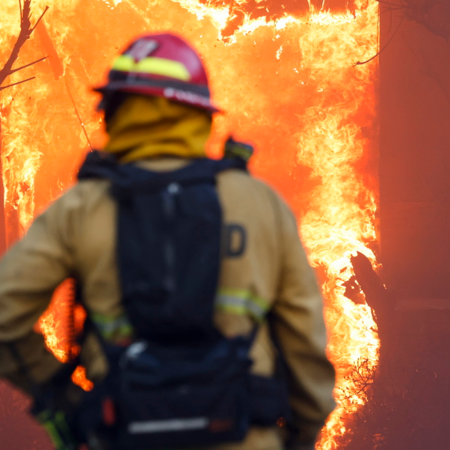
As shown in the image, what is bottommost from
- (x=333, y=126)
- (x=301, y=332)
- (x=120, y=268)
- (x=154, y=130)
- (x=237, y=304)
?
(x=333, y=126)

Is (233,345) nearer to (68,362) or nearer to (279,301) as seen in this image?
(279,301)

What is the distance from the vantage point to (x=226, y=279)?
5.40ft

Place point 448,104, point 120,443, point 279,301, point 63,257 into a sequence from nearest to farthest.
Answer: point 120,443 < point 63,257 < point 279,301 < point 448,104

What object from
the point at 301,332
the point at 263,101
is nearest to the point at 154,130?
the point at 301,332

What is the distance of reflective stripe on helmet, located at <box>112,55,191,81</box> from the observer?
171 centimetres

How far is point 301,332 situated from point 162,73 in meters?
0.75

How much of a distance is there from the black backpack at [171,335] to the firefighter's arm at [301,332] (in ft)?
0.60

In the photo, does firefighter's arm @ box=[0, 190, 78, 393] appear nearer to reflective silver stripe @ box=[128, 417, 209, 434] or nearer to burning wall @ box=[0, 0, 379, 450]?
reflective silver stripe @ box=[128, 417, 209, 434]

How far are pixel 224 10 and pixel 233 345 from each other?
26.4 ft

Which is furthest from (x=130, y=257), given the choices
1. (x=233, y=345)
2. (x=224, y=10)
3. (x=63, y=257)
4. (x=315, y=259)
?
(x=224, y=10)

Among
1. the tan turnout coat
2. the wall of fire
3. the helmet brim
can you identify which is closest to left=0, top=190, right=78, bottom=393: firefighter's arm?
the tan turnout coat

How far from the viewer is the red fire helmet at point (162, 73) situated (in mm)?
1694

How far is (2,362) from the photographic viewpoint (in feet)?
5.81

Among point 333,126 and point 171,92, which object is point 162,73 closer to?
point 171,92
